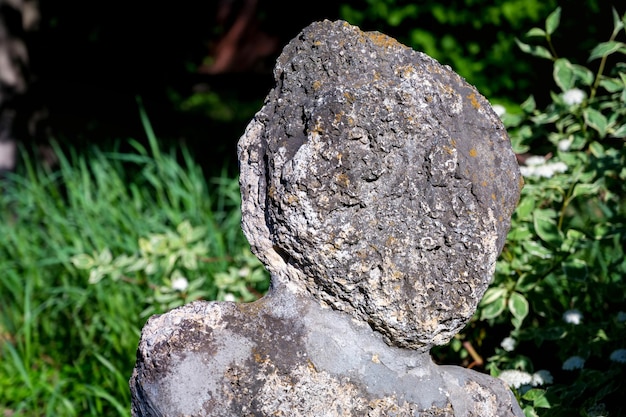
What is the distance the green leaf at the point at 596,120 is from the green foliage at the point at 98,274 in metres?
1.25

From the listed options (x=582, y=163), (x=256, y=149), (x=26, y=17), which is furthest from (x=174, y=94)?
(x=256, y=149)

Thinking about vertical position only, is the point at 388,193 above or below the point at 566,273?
above

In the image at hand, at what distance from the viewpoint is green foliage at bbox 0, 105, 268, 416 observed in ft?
9.70

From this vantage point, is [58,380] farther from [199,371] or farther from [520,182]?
[520,182]

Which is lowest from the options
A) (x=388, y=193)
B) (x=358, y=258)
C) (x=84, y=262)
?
(x=84, y=262)

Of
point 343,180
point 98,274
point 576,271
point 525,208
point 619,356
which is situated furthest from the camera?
point 98,274

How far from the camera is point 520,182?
1614mm

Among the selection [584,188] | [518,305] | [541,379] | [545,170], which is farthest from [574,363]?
[545,170]

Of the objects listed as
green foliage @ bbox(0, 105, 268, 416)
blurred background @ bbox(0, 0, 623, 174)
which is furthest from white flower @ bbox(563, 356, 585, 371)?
blurred background @ bbox(0, 0, 623, 174)

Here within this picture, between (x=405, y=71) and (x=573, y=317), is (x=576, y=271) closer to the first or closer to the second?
(x=573, y=317)

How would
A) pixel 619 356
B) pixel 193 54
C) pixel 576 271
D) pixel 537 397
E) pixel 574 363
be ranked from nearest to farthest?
pixel 537 397 < pixel 619 356 < pixel 574 363 < pixel 576 271 < pixel 193 54

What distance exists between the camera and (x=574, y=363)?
2.16 meters

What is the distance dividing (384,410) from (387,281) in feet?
0.79

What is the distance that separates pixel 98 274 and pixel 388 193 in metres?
1.70
